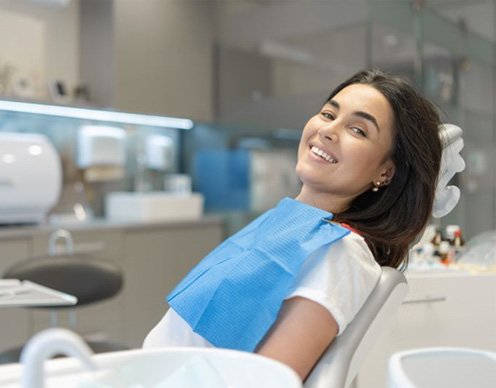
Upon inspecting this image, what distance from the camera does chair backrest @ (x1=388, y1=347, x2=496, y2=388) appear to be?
42.2 inches

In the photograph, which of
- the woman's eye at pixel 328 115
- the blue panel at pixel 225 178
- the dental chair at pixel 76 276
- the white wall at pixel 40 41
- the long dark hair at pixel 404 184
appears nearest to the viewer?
the long dark hair at pixel 404 184

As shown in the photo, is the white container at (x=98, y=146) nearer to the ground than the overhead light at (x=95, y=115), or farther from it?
nearer to the ground

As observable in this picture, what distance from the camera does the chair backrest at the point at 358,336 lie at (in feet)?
3.15

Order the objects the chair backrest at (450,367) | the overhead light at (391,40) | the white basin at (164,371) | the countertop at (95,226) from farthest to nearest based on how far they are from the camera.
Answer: the overhead light at (391,40) < the countertop at (95,226) < the chair backrest at (450,367) < the white basin at (164,371)

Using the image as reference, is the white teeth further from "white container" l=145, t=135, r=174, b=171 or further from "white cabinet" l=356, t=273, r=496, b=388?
"white container" l=145, t=135, r=174, b=171

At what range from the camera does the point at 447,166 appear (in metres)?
1.35

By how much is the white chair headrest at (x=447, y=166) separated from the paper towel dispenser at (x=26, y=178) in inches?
76.8

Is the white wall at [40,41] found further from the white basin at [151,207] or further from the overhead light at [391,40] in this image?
the overhead light at [391,40]

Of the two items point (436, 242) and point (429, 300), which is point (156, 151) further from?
point (429, 300)

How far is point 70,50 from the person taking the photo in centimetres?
340

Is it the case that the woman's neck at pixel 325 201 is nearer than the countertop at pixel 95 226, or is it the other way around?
the woman's neck at pixel 325 201

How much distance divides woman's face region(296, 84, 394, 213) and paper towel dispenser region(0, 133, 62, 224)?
1.74 metres

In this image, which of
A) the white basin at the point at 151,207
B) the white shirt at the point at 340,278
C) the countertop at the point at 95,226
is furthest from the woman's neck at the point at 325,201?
the white basin at the point at 151,207

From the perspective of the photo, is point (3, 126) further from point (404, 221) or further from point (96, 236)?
point (404, 221)
